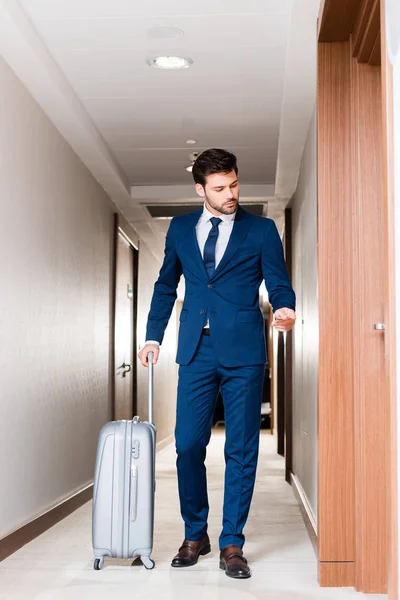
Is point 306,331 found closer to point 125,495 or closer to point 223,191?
point 223,191

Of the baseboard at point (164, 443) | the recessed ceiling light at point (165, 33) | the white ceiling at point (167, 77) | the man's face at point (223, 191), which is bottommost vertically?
the baseboard at point (164, 443)

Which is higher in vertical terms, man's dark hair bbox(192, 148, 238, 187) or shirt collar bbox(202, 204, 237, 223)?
man's dark hair bbox(192, 148, 238, 187)

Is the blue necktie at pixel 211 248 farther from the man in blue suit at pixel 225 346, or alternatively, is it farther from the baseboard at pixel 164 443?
the baseboard at pixel 164 443

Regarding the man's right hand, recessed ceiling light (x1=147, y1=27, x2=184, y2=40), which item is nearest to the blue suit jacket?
the man's right hand

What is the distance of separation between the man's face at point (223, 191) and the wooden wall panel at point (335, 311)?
0.33m

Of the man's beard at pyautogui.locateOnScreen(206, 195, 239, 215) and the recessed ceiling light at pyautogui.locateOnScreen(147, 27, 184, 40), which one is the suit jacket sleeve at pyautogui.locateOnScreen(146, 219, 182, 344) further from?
the recessed ceiling light at pyautogui.locateOnScreen(147, 27, 184, 40)

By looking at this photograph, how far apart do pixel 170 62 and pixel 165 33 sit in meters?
0.30

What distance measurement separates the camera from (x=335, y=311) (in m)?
2.63

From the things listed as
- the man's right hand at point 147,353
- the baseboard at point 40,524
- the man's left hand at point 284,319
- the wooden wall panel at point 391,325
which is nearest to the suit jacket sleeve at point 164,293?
the man's right hand at point 147,353

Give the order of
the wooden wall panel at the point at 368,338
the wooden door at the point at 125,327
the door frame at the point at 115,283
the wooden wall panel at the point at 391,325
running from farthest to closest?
the wooden door at the point at 125,327 → the door frame at the point at 115,283 → the wooden wall panel at the point at 368,338 → the wooden wall panel at the point at 391,325

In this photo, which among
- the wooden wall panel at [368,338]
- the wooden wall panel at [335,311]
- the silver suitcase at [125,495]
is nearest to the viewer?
the wooden wall panel at [368,338]

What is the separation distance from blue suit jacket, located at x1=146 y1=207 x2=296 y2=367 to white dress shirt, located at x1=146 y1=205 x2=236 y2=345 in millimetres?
30

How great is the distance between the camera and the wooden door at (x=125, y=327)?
20.0 feet

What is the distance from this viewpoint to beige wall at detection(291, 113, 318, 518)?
12.3 ft
